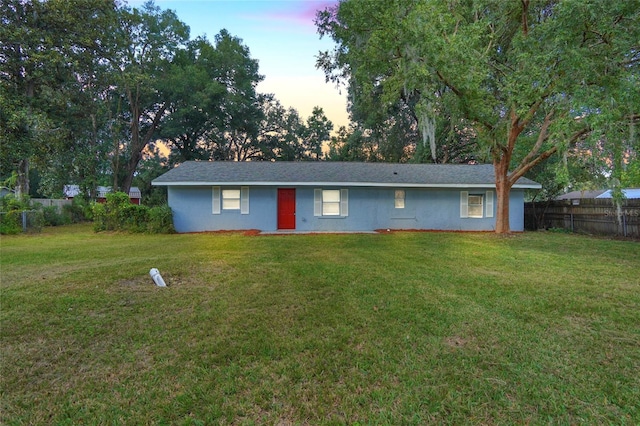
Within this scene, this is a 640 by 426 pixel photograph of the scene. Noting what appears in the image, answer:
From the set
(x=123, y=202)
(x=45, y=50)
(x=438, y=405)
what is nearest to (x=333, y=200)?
(x=123, y=202)

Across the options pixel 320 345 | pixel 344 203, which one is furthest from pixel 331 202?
pixel 320 345

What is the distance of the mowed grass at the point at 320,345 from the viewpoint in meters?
2.31

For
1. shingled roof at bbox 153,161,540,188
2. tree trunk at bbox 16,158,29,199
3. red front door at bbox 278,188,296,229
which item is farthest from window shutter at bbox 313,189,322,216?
tree trunk at bbox 16,158,29,199

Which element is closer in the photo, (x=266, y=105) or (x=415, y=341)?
(x=415, y=341)

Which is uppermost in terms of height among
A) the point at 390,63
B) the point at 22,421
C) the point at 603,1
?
the point at 390,63

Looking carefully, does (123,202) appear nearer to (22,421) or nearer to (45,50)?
(45,50)

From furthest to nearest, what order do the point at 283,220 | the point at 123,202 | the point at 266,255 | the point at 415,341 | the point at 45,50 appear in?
the point at 45,50
the point at 283,220
the point at 123,202
the point at 266,255
the point at 415,341

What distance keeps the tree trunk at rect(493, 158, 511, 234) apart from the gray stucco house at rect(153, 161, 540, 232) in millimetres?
1672

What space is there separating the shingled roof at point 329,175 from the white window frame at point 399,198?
63 centimetres

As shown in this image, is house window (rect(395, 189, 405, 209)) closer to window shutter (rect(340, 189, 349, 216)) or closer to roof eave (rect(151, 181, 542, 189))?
roof eave (rect(151, 181, 542, 189))

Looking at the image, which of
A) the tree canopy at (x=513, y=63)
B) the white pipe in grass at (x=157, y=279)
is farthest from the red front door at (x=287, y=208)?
the white pipe in grass at (x=157, y=279)

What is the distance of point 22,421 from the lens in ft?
7.20

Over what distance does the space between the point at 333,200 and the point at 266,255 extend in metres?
6.89

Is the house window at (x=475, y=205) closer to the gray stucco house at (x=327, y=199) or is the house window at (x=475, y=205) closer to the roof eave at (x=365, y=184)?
the gray stucco house at (x=327, y=199)
